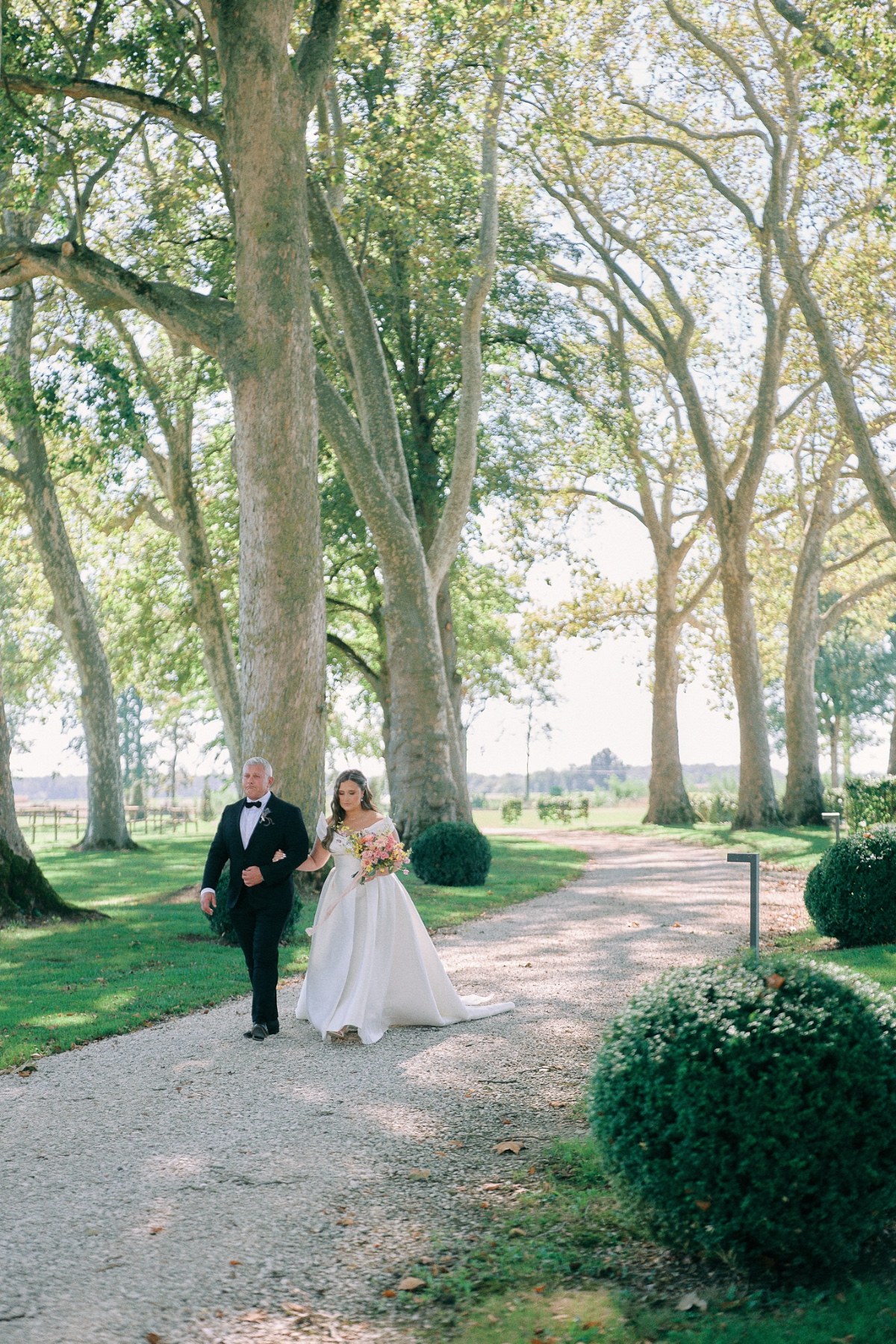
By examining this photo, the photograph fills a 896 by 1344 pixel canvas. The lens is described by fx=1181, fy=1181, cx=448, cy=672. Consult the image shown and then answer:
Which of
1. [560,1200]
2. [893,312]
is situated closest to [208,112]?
[560,1200]

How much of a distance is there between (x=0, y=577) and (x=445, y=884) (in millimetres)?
26729

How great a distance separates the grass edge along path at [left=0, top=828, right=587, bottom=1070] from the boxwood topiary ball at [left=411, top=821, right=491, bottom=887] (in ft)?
0.91

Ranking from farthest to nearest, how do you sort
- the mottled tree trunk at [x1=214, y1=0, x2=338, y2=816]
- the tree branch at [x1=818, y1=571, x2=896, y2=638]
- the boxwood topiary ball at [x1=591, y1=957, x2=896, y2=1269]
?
the tree branch at [x1=818, y1=571, x2=896, y2=638] < the mottled tree trunk at [x1=214, y1=0, x2=338, y2=816] < the boxwood topiary ball at [x1=591, y1=957, x2=896, y2=1269]

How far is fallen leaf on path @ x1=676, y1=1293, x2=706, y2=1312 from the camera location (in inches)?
152

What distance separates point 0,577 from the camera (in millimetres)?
39781

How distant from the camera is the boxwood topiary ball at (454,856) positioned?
18.7 meters

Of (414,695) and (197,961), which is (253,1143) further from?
(414,695)

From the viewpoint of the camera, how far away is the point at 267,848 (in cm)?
840

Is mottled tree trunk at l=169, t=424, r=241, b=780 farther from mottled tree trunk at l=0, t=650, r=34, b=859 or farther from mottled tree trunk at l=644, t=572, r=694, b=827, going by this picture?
mottled tree trunk at l=644, t=572, r=694, b=827

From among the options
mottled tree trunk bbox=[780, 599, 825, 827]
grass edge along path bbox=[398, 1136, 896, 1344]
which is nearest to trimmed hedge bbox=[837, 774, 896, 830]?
mottled tree trunk bbox=[780, 599, 825, 827]

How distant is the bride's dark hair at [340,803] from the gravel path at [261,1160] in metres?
1.55

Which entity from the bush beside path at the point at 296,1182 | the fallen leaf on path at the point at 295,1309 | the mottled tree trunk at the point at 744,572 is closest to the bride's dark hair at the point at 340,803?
the bush beside path at the point at 296,1182

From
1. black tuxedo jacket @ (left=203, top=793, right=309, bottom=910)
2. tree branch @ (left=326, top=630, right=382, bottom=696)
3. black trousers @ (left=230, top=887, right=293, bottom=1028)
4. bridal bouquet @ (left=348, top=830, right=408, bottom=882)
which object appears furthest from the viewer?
tree branch @ (left=326, top=630, right=382, bottom=696)

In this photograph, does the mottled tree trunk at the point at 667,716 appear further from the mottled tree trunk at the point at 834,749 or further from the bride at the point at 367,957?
the bride at the point at 367,957
